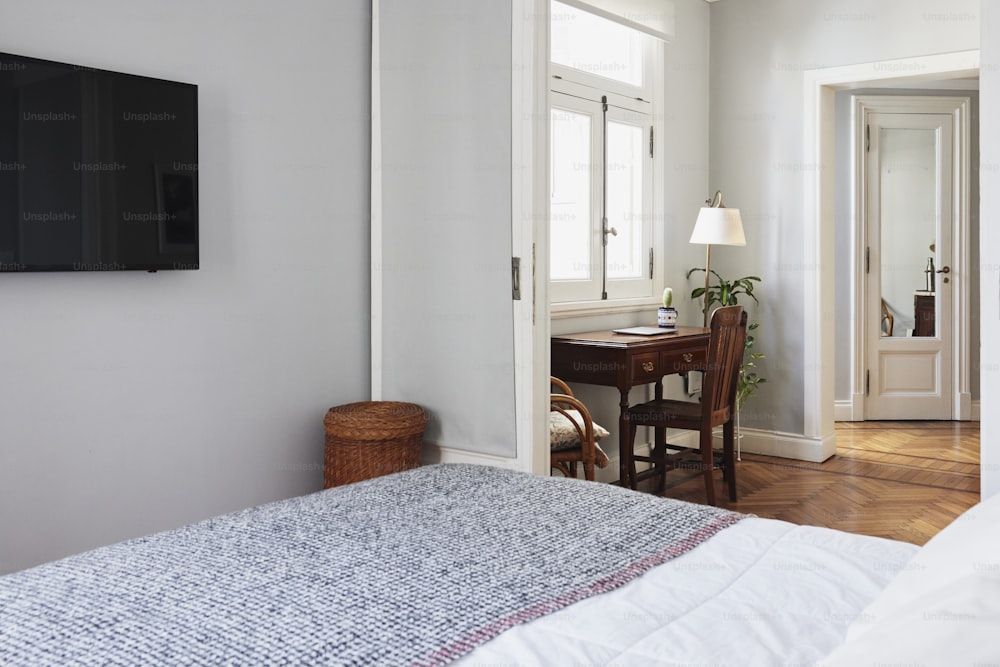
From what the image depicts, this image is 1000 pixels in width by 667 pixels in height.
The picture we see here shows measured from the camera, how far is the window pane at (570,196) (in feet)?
14.6

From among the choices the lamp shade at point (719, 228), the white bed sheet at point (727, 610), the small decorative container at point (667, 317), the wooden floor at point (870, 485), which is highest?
the lamp shade at point (719, 228)

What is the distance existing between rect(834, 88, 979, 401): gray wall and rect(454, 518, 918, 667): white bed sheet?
5.26m

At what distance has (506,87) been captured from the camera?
3.26m

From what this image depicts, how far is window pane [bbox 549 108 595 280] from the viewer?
4465 millimetres

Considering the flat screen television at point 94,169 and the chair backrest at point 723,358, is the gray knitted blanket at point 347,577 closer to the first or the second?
the flat screen television at point 94,169

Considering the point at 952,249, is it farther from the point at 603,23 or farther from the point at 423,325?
the point at 423,325

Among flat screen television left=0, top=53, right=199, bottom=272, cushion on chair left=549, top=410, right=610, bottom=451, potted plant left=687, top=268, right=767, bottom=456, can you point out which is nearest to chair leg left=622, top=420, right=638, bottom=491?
cushion on chair left=549, top=410, right=610, bottom=451

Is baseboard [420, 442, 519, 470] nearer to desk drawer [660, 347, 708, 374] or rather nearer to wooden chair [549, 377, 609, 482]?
wooden chair [549, 377, 609, 482]

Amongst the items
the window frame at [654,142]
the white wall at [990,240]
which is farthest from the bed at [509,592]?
the window frame at [654,142]

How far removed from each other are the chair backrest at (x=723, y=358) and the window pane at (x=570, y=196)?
0.83 meters

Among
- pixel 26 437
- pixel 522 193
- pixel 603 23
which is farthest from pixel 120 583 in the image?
pixel 603 23

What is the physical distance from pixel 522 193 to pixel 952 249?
446 centimetres

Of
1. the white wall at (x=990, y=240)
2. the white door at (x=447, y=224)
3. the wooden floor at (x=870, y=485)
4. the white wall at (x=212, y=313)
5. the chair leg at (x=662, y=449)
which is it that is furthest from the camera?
the chair leg at (x=662, y=449)

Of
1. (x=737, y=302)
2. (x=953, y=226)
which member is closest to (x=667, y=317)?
(x=737, y=302)
